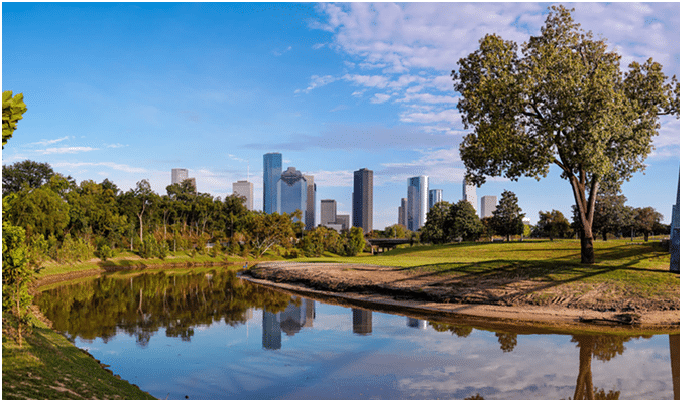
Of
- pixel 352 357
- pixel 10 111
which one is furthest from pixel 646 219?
pixel 10 111

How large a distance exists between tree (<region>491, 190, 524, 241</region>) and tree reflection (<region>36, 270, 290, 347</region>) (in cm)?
5829

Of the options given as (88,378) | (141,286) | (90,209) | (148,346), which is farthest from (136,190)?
(88,378)

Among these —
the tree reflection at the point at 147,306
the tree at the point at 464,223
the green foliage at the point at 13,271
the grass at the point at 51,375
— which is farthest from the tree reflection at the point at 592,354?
Answer: the tree at the point at 464,223

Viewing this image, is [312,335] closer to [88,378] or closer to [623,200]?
[88,378]

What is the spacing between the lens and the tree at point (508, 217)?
8181 cm

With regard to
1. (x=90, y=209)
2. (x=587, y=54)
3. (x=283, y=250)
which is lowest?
(x=283, y=250)

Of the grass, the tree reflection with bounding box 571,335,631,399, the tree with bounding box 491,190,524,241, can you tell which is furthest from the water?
the tree with bounding box 491,190,524,241

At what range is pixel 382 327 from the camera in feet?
64.8

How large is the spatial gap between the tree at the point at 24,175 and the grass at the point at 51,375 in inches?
3187

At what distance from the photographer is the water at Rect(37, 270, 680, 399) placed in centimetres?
1131

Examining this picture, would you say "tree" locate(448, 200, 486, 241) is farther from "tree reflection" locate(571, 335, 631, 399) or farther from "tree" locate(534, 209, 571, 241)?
"tree reflection" locate(571, 335, 631, 399)

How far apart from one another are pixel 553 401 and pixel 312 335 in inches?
395

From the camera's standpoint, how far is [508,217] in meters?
82.3

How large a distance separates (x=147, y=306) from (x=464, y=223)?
6195 cm
